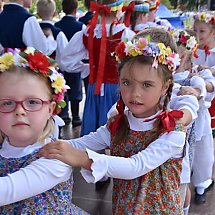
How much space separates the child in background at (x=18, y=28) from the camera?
4246 mm

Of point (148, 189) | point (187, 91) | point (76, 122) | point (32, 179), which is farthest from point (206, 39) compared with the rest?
point (32, 179)

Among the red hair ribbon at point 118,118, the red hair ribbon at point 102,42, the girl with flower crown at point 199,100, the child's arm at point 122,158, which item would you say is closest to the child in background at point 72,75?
the red hair ribbon at point 102,42

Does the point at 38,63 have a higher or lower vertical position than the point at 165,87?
higher

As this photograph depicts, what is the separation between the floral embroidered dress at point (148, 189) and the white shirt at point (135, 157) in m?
0.06

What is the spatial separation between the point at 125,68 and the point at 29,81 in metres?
0.52

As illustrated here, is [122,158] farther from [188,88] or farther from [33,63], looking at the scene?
[188,88]

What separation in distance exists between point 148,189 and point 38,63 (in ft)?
2.56

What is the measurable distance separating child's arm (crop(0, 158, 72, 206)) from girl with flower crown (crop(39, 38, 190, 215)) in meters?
0.35

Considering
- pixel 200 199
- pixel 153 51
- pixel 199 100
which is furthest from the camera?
pixel 200 199

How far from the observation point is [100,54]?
348 centimetres

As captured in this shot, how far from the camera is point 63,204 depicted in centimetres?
156

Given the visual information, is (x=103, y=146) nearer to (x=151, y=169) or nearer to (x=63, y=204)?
(x=151, y=169)

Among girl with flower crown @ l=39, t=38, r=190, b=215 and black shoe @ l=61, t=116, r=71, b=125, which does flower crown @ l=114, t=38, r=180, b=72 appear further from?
black shoe @ l=61, t=116, r=71, b=125

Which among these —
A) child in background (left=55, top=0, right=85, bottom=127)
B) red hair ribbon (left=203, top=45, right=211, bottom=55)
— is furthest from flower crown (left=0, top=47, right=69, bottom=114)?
child in background (left=55, top=0, right=85, bottom=127)
